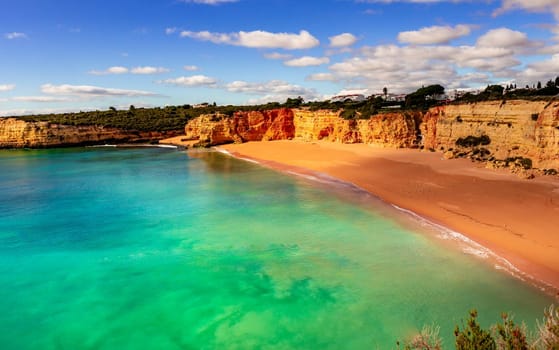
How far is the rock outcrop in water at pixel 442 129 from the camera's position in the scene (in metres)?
23.5

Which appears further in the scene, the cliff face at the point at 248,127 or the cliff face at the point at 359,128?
the cliff face at the point at 248,127

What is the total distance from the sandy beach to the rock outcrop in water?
206cm

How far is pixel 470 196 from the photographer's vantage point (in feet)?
61.5

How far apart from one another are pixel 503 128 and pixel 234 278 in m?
23.7

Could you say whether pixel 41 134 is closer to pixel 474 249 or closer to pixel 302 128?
pixel 302 128

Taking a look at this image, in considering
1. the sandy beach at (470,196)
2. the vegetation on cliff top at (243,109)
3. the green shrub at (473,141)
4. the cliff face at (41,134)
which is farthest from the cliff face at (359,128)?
the cliff face at (41,134)

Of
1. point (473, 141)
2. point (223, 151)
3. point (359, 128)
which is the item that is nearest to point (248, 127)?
point (223, 151)

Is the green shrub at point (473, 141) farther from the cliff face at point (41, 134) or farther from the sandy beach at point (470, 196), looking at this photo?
the cliff face at point (41, 134)

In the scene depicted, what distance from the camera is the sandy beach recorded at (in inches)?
493

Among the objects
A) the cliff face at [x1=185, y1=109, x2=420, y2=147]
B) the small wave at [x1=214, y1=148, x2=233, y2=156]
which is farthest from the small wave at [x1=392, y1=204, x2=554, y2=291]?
the small wave at [x1=214, y1=148, x2=233, y2=156]

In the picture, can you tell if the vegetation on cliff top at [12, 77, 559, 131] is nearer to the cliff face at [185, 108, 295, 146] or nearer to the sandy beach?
the cliff face at [185, 108, 295, 146]

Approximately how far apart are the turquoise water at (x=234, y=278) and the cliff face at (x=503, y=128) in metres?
11.3

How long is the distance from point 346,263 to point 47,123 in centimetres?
5806

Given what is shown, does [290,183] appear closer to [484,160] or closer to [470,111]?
[484,160]
